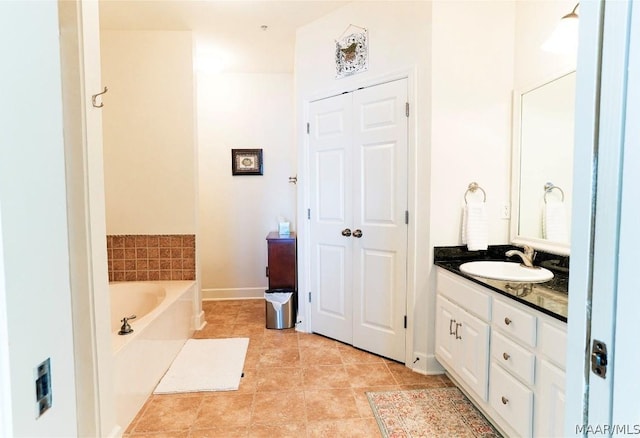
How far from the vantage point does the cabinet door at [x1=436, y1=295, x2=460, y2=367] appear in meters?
2.09

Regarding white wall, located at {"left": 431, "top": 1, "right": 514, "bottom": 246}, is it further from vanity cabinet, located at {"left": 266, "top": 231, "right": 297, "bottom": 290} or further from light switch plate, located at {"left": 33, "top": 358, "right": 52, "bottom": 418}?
light switch plate, located at {"left": 33, "top": 358, "right": 52, "bottom": 418}

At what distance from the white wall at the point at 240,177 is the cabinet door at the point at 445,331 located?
229cm

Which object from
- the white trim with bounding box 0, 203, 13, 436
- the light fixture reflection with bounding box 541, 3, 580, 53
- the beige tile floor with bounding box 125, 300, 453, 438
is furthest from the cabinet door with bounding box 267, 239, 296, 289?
the white trim with bounding box 0, 203, 13, 436

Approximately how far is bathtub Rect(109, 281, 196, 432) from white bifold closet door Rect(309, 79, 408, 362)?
45.5 inches

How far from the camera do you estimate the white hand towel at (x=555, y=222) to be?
2.03 metres

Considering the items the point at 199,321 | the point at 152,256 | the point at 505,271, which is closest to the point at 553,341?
the point at 505,271

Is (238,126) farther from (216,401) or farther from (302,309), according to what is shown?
(216,401)

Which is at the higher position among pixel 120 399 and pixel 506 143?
pixel 506 143

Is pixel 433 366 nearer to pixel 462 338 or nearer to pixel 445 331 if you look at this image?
pixel 445 331

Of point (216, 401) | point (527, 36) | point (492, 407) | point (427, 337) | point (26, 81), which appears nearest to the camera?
point (26, 81)

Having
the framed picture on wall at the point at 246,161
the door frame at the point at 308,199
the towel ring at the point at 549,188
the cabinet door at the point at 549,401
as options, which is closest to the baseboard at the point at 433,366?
the door frame at the point at 308,199

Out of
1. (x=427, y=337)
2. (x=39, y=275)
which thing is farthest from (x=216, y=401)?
(x=39, y=275)

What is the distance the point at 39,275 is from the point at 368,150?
93.5 inches

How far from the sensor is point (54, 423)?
516 millimetres
